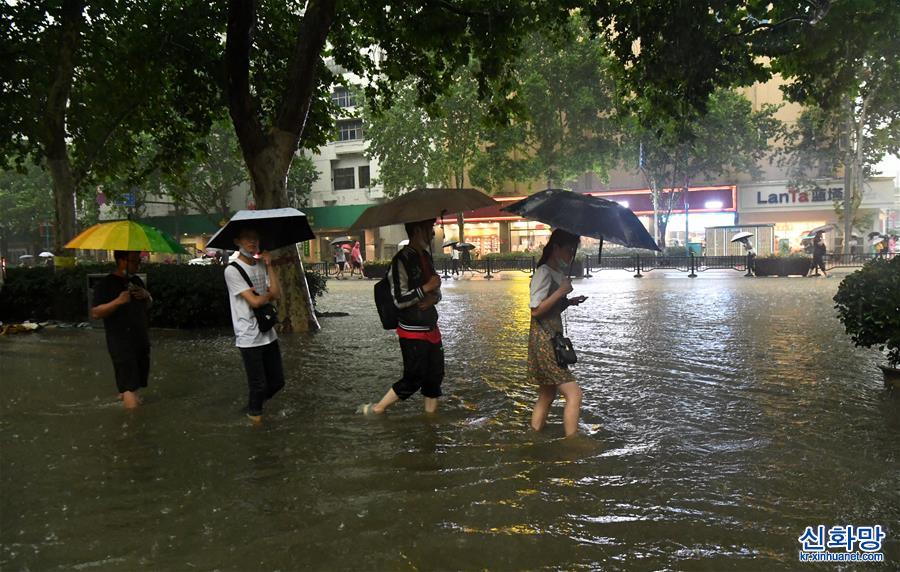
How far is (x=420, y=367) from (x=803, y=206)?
44.3 metres

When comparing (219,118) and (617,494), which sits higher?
(219,118)

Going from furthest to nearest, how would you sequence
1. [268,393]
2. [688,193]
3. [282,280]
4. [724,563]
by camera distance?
[688,193] → [282,280] → [268,393] → [724,563]

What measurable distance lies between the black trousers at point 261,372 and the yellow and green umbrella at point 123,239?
4.68 ft

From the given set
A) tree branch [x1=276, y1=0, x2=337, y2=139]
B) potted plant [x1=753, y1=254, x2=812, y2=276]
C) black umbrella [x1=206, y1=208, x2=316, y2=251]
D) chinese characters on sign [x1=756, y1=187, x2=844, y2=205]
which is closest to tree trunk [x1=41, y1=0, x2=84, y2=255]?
tree branch [x1=276, y1=0, x2=337, y2=139]

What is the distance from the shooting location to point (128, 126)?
1797 cm

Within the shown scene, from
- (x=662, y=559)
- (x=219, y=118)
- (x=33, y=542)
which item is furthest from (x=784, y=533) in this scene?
(x=219, y=118)

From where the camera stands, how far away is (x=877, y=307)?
20.9ft

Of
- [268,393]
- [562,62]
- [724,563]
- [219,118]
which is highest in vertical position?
[562,62]

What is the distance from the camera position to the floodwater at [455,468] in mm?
3201

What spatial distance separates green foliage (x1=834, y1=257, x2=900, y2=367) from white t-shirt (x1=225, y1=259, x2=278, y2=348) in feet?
19.7

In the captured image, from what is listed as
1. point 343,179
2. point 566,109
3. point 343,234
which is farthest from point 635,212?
point 343,234

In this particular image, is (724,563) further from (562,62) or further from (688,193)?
(688,193)

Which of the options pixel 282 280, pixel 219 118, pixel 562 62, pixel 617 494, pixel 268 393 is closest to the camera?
pixel 617 494

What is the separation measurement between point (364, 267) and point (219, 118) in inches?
738
